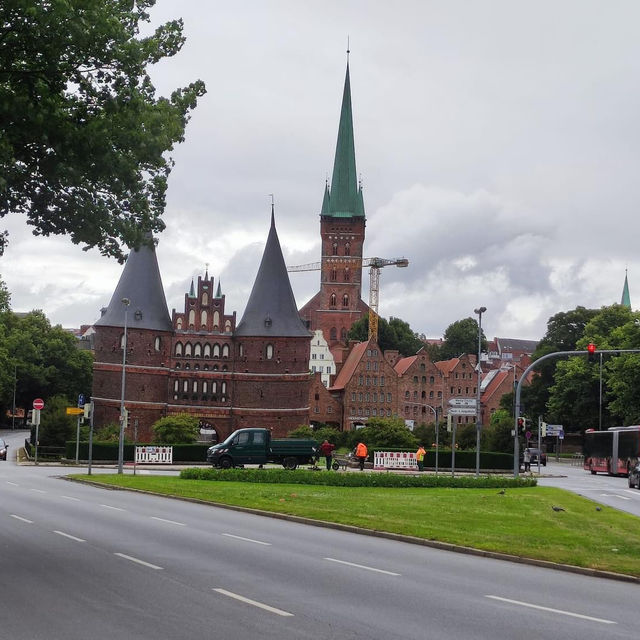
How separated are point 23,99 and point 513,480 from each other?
95.8ft

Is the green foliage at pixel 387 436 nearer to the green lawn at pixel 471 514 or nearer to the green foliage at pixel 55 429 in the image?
the green foliage at pixel 55 429

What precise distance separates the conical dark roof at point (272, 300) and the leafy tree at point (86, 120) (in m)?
74.5

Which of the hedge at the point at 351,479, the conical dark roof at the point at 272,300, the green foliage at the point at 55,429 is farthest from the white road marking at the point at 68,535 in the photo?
the conical dark roof at the point at 272,300

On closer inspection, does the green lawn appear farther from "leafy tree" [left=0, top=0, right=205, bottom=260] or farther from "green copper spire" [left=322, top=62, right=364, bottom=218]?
"green copper spire" [left=322, top=62, right=364, bottom=218]

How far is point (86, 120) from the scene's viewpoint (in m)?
14.8

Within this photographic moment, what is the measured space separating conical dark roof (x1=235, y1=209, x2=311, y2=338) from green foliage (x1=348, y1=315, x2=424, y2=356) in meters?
64.7

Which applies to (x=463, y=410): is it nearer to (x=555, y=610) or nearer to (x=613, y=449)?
(x=613, y=449)

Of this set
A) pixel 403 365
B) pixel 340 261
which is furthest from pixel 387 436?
pixel 340 261

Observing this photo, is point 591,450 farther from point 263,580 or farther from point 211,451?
point 263,580

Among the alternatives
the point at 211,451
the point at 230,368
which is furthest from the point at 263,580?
the point at 230,368

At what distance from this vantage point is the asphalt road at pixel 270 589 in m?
10.2

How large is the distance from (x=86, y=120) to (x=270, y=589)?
24.1 feet

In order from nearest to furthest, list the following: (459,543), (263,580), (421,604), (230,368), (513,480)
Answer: (421,604), (263,580), (459,543), (513,480), (230,368)

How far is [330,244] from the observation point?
166 meters
